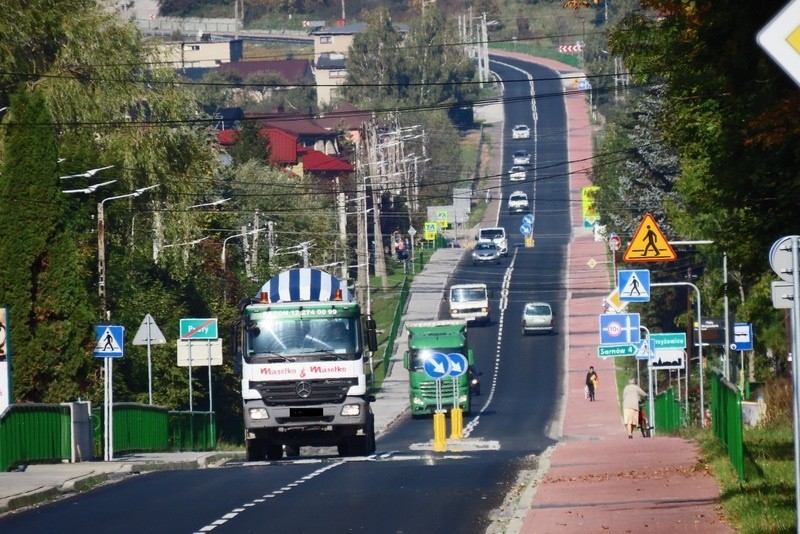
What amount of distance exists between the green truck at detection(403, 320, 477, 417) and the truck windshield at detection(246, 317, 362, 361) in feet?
96.7

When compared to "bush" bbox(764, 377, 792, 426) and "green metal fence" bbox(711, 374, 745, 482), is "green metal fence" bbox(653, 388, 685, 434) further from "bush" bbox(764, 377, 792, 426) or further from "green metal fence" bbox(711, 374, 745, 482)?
"green metal fence" bbox(711, 374, 745, 482)

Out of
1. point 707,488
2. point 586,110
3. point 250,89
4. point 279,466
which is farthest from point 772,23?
point 250,89

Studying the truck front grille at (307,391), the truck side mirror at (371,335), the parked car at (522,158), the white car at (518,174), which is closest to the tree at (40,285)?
the truck front grille at (307,391)

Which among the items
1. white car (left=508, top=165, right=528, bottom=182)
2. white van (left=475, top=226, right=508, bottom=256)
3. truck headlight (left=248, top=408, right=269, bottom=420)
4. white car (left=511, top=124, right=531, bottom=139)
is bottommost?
truck headlight (left=248, top=408, right=269, bottom=420)

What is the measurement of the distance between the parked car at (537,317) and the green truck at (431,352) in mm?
19555

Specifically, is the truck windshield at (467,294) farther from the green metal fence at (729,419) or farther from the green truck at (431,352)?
the green metal fence at (729,419)

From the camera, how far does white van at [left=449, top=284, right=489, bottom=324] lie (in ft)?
262

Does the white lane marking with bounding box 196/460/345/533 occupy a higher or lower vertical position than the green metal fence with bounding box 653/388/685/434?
higher

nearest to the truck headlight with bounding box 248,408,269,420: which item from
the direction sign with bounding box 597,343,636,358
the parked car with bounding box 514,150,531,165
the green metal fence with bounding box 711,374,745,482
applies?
the green metal fence with bounding box 711,374,745,482

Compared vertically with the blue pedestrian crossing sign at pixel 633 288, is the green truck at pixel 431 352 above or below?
below

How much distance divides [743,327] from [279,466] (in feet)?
65.7

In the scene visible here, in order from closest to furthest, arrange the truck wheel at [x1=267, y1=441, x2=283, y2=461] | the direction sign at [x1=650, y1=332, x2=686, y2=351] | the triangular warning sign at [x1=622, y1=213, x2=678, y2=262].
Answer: the truck wheel at [x1=267, y1=441, x2=283, y2=461] < the triangular warning sign at [x1=622, y1=213, x2=678, y2=262] < the direction sign at [x1=650, y1=332, x2=686, y2=351]

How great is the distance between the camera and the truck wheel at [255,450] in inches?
1150

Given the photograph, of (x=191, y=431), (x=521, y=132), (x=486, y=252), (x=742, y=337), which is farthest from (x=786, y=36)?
(x=521, y=132)
